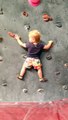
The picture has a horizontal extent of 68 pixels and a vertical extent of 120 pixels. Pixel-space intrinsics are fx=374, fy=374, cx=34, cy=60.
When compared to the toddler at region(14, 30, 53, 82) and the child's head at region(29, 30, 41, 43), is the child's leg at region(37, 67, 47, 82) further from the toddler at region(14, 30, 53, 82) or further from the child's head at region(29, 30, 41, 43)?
the child's head at region(29, 30, 41, 43)

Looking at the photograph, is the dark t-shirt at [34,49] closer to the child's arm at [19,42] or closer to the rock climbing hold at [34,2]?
the child's arm at [19,42]

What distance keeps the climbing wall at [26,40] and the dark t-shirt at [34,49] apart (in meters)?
0.03

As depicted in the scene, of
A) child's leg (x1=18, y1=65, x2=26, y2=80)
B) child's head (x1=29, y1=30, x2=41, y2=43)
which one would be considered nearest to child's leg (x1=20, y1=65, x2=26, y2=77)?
child's leg (x1=18, y1=65, x2=26, y2=80)

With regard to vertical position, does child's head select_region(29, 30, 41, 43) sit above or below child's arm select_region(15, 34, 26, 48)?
above

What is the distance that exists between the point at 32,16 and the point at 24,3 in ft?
0.23

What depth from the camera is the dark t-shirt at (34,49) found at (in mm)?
1661

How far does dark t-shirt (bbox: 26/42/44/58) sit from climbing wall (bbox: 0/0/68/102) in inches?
1.4

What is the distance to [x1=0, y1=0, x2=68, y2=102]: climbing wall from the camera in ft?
5.58

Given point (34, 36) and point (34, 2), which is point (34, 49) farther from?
point (34, 2)

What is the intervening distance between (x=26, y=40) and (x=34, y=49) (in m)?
0.06

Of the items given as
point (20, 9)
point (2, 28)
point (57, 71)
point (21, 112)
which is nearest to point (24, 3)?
point (20, 9)

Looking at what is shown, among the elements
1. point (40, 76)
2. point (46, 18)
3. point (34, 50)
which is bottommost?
point (40, 76)

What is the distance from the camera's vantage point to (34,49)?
1664mm

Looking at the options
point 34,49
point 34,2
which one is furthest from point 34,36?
point 34,2
